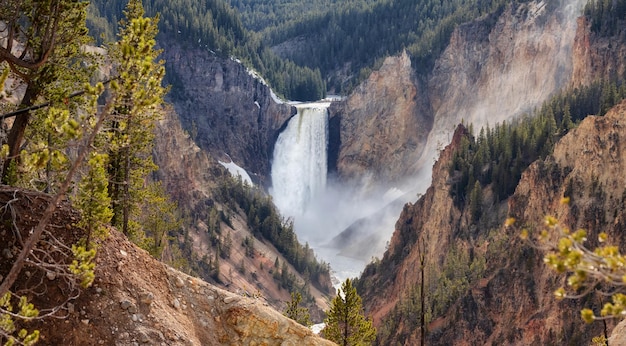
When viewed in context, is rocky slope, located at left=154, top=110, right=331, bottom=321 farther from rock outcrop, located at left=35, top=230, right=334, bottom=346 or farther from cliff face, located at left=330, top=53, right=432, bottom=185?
rock outcrop, located at left=35, top=230, right=334, bottom=346

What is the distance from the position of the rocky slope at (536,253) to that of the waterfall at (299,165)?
2784 inches

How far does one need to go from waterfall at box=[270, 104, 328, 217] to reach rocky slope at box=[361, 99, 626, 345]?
232ft

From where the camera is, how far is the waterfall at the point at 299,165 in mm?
148500

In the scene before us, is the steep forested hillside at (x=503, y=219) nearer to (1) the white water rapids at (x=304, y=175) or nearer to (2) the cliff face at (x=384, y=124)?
(2) the cliff face at (x=384, y=124)

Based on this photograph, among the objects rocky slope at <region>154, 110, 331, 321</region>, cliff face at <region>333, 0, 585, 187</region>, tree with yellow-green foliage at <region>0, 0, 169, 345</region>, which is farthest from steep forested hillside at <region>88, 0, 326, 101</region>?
tree with yellow-green foliage at <region>0, 0, 169, 345</region>

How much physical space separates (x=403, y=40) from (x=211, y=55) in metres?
72.6

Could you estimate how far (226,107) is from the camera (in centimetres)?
14875

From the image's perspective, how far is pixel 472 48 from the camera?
14162 cm

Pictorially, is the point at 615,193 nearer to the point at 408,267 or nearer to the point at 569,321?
the point at 569,321

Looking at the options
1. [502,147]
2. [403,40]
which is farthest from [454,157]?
[403,40]

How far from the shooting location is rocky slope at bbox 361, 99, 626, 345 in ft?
170

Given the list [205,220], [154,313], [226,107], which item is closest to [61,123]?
[154,313]

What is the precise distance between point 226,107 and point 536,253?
335 feet

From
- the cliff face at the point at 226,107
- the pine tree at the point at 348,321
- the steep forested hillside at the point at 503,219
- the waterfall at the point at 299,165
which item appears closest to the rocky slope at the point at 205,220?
the steep forested hillside at the point at 503,219
